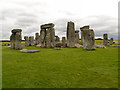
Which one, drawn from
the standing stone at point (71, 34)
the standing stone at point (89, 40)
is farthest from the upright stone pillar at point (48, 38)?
the standing stone at point (89, 40)

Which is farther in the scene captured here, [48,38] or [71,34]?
[71,34]

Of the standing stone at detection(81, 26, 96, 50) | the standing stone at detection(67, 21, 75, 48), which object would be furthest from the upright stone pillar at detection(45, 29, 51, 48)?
the standing stone at detection(81, 26, 96, 50)

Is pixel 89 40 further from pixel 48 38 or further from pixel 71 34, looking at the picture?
pixel 48 38

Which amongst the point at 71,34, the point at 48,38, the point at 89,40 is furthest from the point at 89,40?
the point at 48,38

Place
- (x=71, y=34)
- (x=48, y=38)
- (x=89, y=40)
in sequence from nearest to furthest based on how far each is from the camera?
(x=89, y=40)
(x=48, y=38)
(x=71, y=34)

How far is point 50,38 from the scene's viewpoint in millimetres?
16219

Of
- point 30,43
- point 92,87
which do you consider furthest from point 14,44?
point 92,87

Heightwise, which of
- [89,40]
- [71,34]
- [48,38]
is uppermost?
[71,34]

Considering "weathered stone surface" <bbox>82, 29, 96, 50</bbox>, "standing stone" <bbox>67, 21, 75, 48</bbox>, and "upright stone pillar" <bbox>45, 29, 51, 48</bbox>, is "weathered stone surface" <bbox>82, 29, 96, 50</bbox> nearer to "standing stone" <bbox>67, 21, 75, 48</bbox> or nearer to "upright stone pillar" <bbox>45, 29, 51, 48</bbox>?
"standing stone" <bbox>67, 21, 75, 48</bbox>

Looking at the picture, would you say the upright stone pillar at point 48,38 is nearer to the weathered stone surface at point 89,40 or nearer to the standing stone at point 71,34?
the standing stone at point 71,34

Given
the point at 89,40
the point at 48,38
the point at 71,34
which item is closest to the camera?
the point at 89,40

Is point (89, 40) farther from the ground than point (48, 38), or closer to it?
closer to it

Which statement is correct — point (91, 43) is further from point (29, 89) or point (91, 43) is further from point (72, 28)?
point (29, 89)

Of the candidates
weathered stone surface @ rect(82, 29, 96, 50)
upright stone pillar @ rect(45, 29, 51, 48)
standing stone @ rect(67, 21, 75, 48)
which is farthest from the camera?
standing stone @ rect(67, 21, 75, 48)
